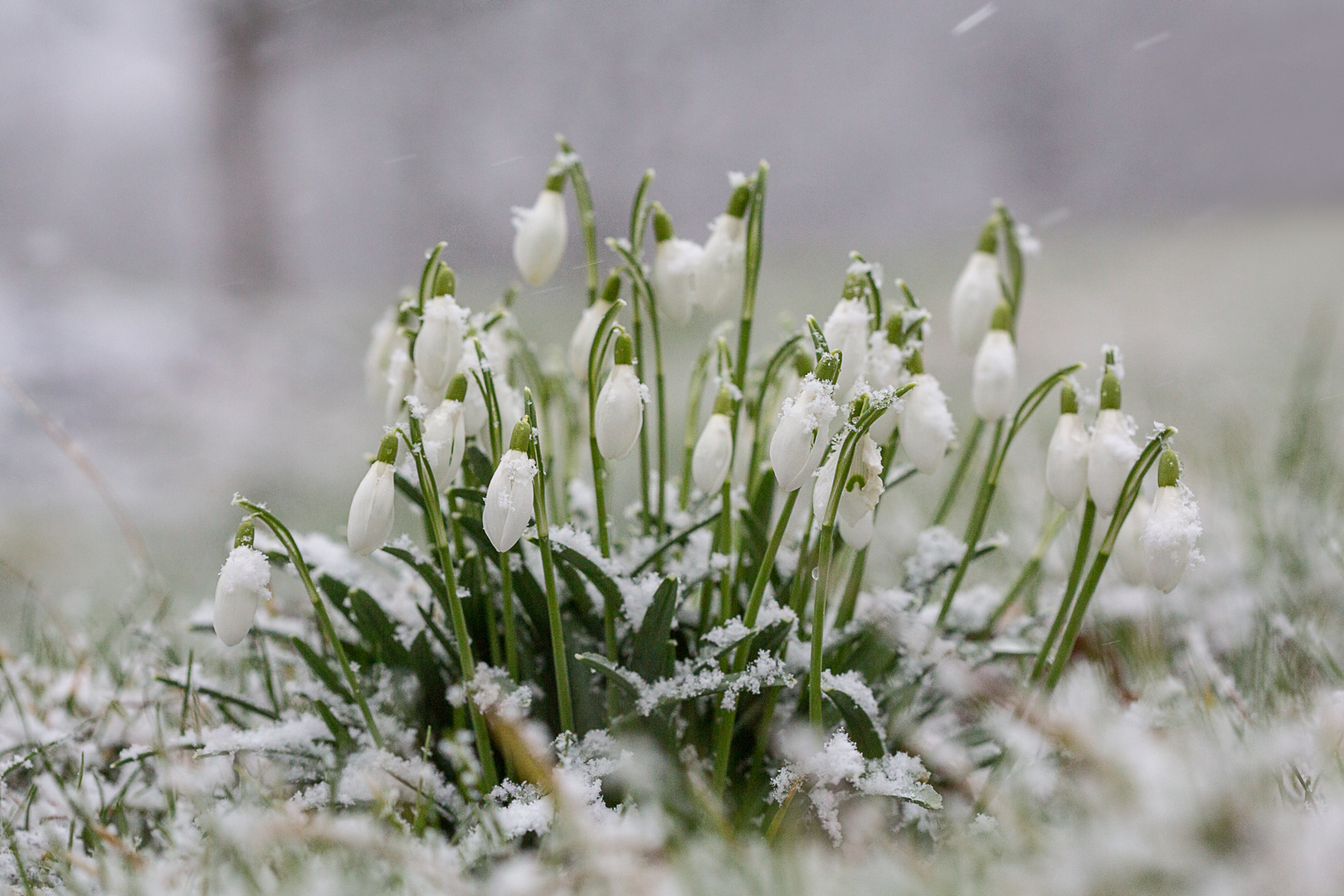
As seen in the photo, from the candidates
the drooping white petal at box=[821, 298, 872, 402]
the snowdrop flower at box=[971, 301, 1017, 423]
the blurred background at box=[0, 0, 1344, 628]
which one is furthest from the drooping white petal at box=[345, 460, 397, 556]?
the blurred background at box=[0, 0, 1344, 628]

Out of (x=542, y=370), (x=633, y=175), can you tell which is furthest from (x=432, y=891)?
(x=633, y=175)

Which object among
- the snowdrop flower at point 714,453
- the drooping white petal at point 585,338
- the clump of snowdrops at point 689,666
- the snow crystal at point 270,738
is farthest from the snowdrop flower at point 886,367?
the snow crystal at point 270,738

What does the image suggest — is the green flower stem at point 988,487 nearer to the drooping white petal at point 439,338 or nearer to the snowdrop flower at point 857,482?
the snowdrop flower at point 857,482

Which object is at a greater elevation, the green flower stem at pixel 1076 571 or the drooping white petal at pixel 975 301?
the drooping white petal at pixel 975 301

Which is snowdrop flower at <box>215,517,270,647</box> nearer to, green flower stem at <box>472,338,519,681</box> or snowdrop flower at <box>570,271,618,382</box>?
green flower stem at <box>472,338,519,681</box>

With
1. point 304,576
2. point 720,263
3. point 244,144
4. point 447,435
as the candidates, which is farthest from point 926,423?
point 244,144

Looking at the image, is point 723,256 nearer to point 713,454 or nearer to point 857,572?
point 713,454
